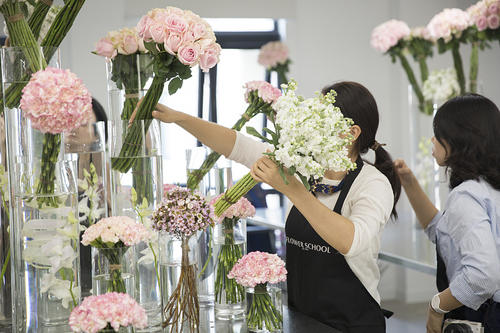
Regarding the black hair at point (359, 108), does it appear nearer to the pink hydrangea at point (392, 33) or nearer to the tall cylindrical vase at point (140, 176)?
the tall cylindrical vase at point (140, 176)

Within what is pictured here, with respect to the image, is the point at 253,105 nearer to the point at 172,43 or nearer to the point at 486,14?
the point at 172,43

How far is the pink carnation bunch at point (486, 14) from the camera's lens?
3105mm

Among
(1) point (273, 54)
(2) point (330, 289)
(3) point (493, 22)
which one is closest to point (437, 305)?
(2) point (330, 289)

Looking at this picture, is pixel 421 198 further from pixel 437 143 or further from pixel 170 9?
pixel 170 9

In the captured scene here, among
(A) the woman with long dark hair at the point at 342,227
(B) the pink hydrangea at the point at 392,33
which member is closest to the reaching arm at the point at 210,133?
(A) the woman with long dark hair at the point at 342,227

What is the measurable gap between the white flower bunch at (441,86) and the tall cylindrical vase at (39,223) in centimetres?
266

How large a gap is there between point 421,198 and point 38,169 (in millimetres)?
1560

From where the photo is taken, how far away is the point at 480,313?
6.46 ft

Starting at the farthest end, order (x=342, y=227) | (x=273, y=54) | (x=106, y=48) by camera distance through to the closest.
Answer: (x=273, y=54) → (x=342, y=227) → (x=106, y=48)

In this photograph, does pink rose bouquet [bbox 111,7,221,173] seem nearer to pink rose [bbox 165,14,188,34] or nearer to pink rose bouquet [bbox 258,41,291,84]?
pink rose [bbox 165,14,188,34]

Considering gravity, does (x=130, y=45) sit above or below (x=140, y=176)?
above

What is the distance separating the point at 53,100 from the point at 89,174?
2.19 ft

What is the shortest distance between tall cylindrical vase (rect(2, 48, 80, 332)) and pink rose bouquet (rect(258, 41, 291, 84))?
4281 millimetres

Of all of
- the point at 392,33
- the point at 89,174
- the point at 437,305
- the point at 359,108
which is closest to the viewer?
the point at 89,174
